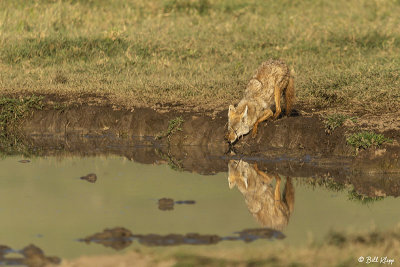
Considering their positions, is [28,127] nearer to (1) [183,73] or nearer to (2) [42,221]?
(1) [183,73]

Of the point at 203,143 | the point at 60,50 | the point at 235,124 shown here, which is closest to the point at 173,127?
the point at 203,143

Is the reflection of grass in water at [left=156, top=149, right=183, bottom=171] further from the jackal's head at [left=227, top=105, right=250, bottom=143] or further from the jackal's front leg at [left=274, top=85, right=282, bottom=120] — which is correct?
the jackal's front leg at [left=274, top=85, right=282, bottom=120]

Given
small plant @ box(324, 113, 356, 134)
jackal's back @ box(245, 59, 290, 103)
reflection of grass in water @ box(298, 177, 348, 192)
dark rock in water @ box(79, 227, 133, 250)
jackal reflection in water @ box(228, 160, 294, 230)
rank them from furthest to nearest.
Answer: jackal's back @ box(245, 59, 290, 103) → small plant @ box(324, 113, 356, 134) → reflection of grass in water @ box(298, 177, 348, 192) → jackal reflection in water @ box(228, 160, 294, 230) → dark rock in water @ box(79, 227, 133, 250)

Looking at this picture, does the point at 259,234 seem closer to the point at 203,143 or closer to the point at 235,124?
the point at 235,124

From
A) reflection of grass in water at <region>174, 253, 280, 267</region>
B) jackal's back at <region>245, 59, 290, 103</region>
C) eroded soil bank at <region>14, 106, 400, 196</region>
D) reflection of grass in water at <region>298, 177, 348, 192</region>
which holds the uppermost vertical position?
jackal's back at <region>245, 59, 290, 103</region>

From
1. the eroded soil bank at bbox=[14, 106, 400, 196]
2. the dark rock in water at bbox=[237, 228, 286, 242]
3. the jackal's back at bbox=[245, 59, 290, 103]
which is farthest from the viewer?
the jackal's back at bbox=[245, 59, 290, 103]

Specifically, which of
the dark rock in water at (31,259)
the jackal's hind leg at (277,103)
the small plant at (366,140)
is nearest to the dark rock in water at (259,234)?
the dark rock in water at (31,259)

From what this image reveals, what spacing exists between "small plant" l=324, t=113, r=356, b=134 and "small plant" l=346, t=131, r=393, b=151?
551 millimetres

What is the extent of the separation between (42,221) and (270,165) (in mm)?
4317

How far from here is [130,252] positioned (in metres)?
8.10

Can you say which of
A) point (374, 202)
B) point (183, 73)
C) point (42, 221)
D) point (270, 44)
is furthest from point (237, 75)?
point (42, 221)

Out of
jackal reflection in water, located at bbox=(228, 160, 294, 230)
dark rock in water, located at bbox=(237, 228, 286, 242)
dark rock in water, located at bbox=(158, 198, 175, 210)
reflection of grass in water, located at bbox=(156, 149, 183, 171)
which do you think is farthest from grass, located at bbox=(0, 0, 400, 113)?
dark rock in water, located at bbox=(237, 228, 286, 242)

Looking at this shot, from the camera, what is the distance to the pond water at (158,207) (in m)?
8.92

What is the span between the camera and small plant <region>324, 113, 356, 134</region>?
1317 cm
